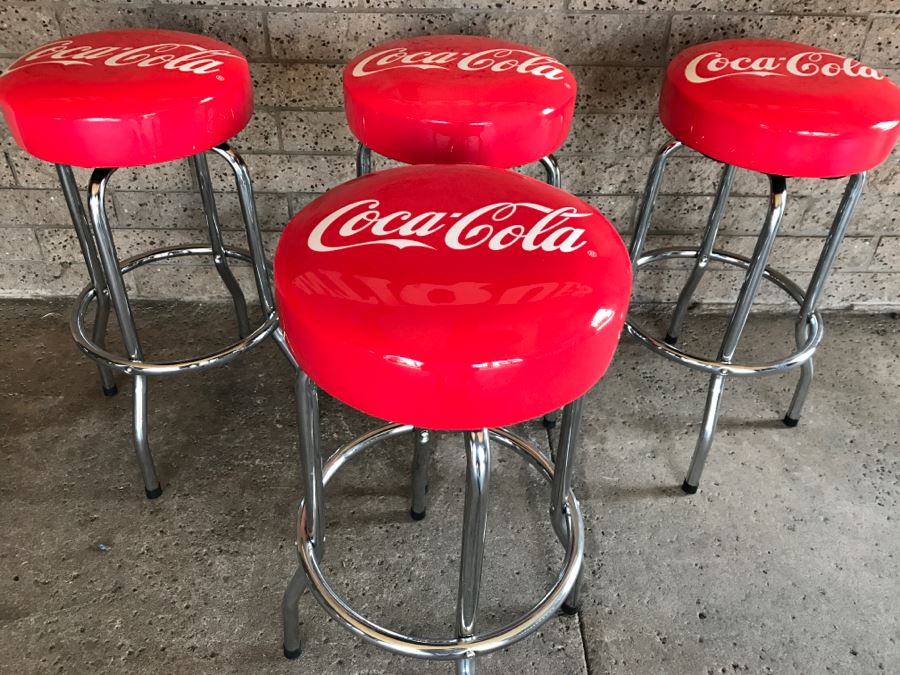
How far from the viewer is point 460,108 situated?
45.6 inches

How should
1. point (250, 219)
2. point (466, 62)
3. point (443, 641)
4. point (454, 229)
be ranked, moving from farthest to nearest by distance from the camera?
1. point (250, 219)
2. point (466, 62)
3. point (443, 641)
4. point (454, 229)

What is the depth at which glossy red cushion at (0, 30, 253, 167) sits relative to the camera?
48.0 inches

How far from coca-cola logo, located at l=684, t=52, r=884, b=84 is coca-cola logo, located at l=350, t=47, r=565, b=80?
0.32 m

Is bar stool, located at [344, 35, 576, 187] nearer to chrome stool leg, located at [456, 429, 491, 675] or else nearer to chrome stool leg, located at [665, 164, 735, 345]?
chrome stool leg, located at [456, 429, 491, 675]

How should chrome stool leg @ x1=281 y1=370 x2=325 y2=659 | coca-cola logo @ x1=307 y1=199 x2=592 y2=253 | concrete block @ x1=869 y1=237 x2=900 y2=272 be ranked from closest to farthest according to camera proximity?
coca-cola logo @ x1=307 y1=199 x2=592 y2=253
chrome stool leg @ x1=281 y1=370 x2=325 y2=659
concrete block @ x1=869 y1=237 x2=900 y2=272

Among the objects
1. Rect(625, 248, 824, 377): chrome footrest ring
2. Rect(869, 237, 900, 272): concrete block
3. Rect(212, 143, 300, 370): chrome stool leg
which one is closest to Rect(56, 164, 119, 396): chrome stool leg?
Rect(212, 143, 300, 370): chrome stool leg

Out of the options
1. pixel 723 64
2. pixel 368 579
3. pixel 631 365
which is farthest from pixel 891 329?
pixel 368 579

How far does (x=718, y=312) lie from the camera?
2.32m

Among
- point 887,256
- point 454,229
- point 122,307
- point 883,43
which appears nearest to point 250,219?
point 122,307

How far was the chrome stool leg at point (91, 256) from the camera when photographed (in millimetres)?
1535

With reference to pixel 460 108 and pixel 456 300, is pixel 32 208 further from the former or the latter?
pixel 456 300

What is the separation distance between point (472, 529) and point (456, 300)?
1.16 feet

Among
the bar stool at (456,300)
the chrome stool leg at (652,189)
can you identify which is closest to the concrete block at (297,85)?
the chrome stool leg at (652,189)

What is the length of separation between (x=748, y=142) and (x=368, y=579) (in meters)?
1.13
